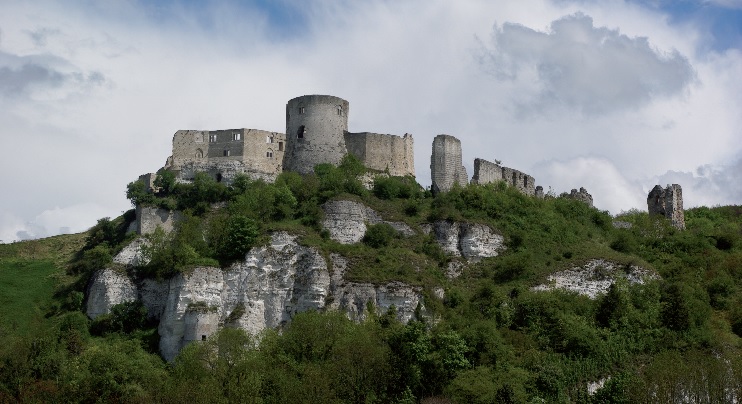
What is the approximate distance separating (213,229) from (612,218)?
27.1m

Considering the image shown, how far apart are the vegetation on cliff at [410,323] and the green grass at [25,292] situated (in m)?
0.11

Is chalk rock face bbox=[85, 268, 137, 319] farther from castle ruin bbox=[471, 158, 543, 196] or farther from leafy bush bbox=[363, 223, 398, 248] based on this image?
castle ruin bbox=[471, 158, 543, 196]

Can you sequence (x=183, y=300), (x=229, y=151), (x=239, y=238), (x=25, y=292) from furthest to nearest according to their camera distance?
(x=229, y=151), (x=25, y=292), (x=239, y=238), (x=183, y=300)

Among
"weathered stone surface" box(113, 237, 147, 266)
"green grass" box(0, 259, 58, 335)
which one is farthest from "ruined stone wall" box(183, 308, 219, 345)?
"green grass" box(0, 259, 58, 335)

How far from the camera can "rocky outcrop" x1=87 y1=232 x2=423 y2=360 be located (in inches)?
2393

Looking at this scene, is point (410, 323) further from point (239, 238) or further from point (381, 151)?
point (381, 151)

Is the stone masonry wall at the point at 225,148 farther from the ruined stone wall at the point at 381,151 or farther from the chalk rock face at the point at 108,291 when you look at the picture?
the chalk rock face at the point at 108,291

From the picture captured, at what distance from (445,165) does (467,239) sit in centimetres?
710

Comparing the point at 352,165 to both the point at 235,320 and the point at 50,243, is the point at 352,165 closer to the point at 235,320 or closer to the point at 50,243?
the point at 235,320

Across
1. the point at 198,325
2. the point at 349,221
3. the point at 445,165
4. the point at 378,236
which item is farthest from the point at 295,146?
the point at 198,325

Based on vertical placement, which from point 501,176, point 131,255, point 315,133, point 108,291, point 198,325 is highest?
point 315,133

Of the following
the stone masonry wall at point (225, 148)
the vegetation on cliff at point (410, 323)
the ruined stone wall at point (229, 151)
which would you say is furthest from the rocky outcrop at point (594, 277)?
the stone masonry wall at point (225, 148)

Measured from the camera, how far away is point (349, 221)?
218ft

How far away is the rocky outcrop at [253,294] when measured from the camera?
199 ft
